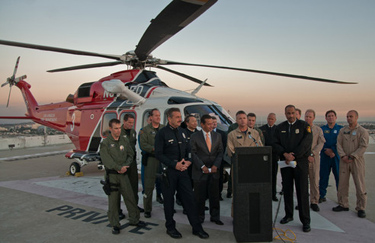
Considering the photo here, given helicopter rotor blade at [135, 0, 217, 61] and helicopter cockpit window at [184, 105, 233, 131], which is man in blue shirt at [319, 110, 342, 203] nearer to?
helicopter cockpit window at [184, 105, 233, 131]

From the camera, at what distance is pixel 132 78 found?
778cm

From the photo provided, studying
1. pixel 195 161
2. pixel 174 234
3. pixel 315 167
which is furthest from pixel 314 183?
pixel 174 234

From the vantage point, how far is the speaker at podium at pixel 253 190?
11.4 feet

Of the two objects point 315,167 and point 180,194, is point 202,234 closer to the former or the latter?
point 180,194

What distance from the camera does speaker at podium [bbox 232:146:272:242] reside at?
11.4 feet

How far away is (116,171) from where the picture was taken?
3916 mm

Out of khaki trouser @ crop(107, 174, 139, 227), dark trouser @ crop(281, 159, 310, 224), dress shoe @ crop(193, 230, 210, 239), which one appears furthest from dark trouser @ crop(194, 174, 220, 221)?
dark trouser @ crop(281, 159, 310, 224)

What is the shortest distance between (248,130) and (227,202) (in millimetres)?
1740

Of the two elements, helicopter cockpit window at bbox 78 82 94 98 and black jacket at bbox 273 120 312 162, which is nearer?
black jacket at bbox 273 120 312 162

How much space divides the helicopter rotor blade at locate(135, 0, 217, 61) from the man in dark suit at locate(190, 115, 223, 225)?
5.39 ft

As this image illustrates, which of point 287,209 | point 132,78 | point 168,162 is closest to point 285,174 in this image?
point 287,209

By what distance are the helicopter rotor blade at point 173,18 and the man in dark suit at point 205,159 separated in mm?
1644

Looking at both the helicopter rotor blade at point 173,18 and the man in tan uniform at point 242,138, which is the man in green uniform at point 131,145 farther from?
the helicopter rotor blade at point 173,18

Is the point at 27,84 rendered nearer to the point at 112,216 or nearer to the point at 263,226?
the point at 112,216
